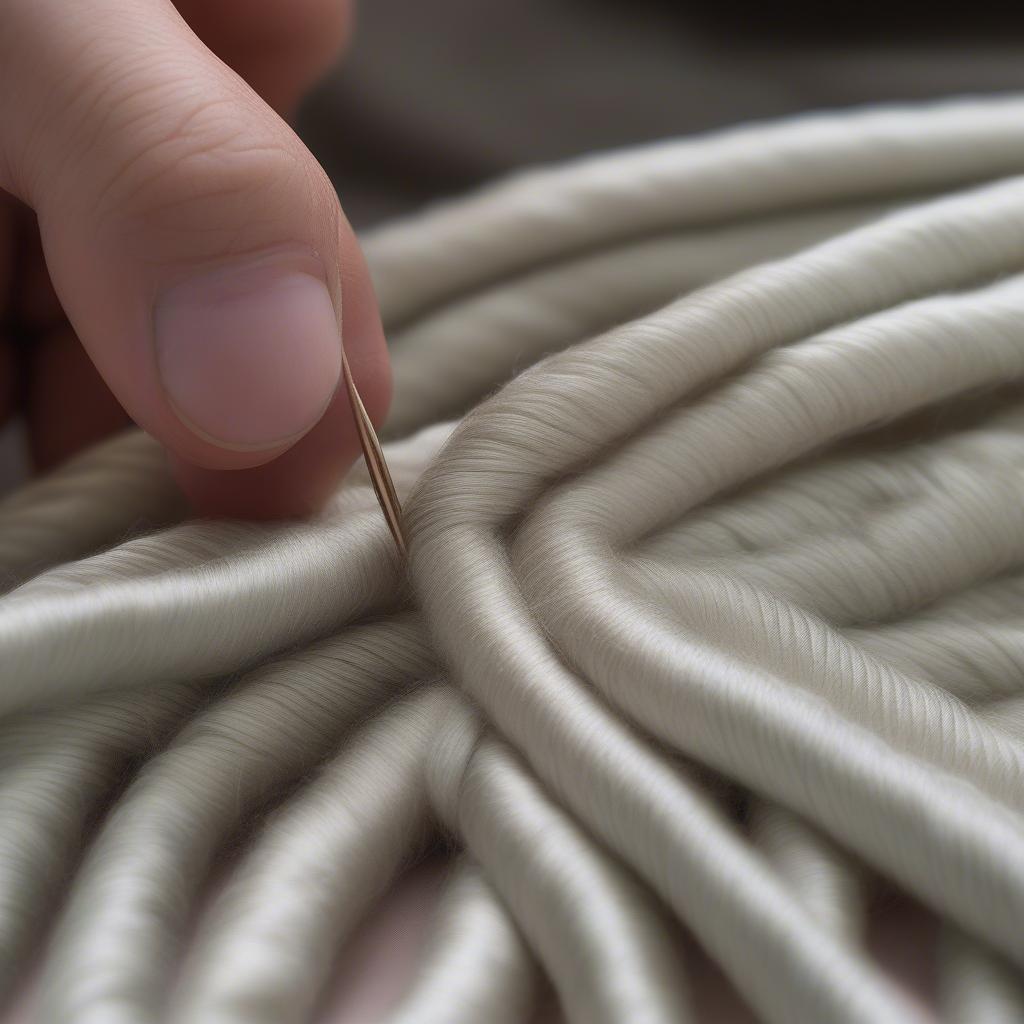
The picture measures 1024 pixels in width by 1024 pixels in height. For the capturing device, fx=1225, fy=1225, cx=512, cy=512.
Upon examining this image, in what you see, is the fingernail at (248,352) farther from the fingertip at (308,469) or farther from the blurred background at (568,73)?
the blurred background at (568,73)

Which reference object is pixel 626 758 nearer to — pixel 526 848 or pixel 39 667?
pixel 526 848

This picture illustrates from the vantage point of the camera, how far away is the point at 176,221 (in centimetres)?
34

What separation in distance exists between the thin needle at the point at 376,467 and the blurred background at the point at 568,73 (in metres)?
0.44

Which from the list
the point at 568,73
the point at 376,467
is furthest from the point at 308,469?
the point at 568,73

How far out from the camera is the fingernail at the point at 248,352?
0.35 meters

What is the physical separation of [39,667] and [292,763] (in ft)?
0.25

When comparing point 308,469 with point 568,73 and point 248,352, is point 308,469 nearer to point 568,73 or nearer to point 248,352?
point 248,352

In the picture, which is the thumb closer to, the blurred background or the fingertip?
the fingertip

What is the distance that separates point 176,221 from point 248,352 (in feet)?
0.14

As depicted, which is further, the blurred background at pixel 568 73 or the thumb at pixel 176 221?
the blurred background at pixel 568 73

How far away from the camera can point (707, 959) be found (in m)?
0.31

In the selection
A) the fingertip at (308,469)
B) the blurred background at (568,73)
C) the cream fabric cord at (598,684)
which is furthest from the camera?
the blurred background at (568,73)

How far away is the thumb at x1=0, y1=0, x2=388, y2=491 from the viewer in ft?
1.13

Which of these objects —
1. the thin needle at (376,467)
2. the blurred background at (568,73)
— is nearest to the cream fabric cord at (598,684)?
the thin needle at (376,467)
